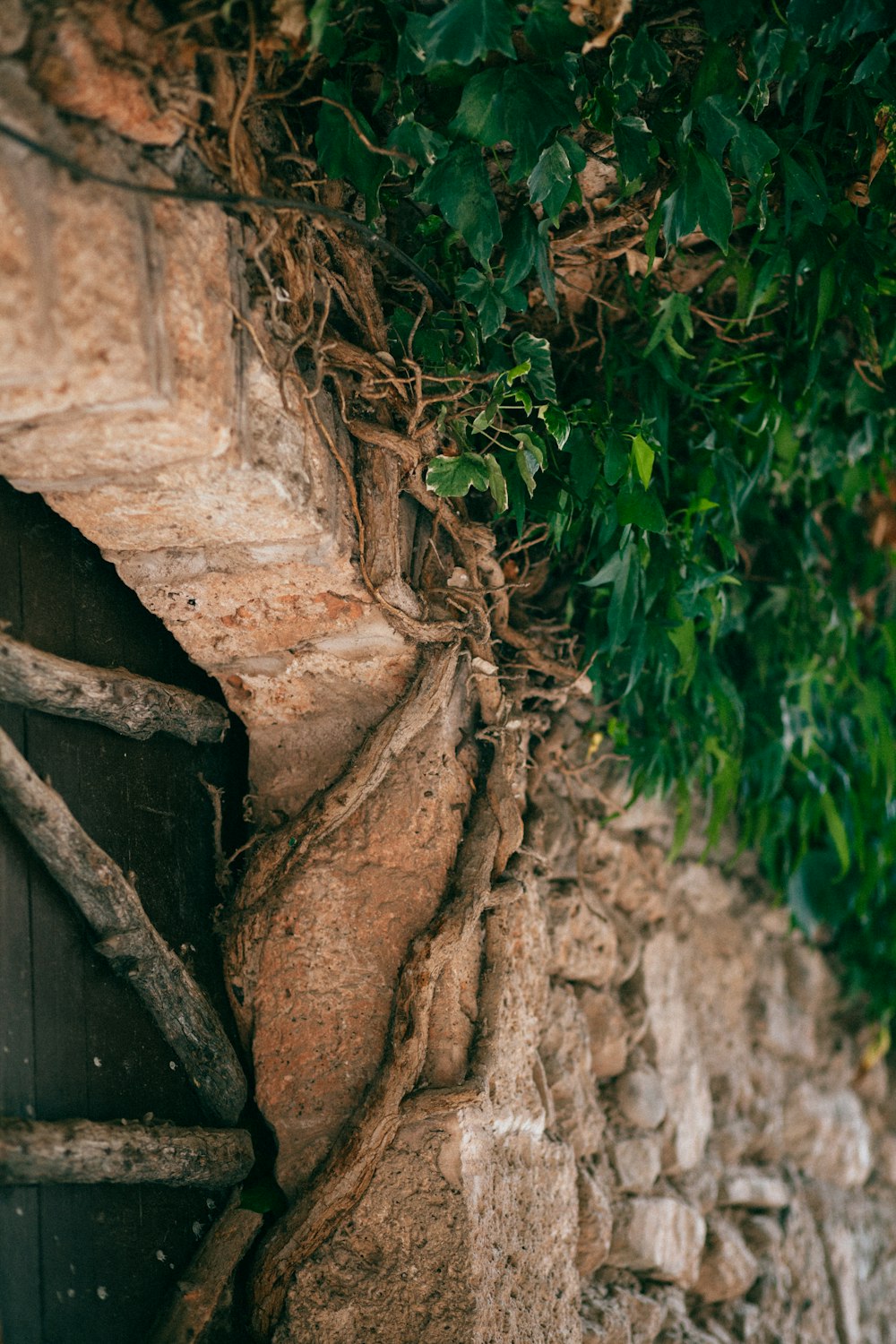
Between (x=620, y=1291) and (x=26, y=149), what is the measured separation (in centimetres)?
184

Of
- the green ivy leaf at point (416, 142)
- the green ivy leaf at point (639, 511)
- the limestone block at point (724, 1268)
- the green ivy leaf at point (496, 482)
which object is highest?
the green ivy leaf at point (416, 142)

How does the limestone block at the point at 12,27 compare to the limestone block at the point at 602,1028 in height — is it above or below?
above

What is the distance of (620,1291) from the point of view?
1781mm

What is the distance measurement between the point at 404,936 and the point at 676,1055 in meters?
0.94

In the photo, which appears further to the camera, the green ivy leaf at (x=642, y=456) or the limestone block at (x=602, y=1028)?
the limestone block at (x=602, y=1028)

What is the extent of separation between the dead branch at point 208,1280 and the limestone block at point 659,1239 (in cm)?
75

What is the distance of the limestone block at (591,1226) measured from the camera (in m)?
1.74

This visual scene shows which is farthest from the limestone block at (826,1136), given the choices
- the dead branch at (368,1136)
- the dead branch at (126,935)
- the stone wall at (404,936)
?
the dead branch at (126,935)

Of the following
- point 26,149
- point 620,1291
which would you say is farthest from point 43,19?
point 620,1291

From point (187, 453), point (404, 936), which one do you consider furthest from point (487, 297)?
point (404, 936)

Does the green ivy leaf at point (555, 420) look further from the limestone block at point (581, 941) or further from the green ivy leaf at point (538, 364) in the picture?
the limestone block at point (581, 941)

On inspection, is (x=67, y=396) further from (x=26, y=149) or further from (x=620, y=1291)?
(x=620, y=1291)

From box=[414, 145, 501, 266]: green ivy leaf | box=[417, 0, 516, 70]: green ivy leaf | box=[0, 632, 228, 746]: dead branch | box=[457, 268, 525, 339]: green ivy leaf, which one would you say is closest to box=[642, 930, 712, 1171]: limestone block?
box=[0, 632, 228, 746]: dead branch

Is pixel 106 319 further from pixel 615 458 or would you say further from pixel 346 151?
pixel 615 458
